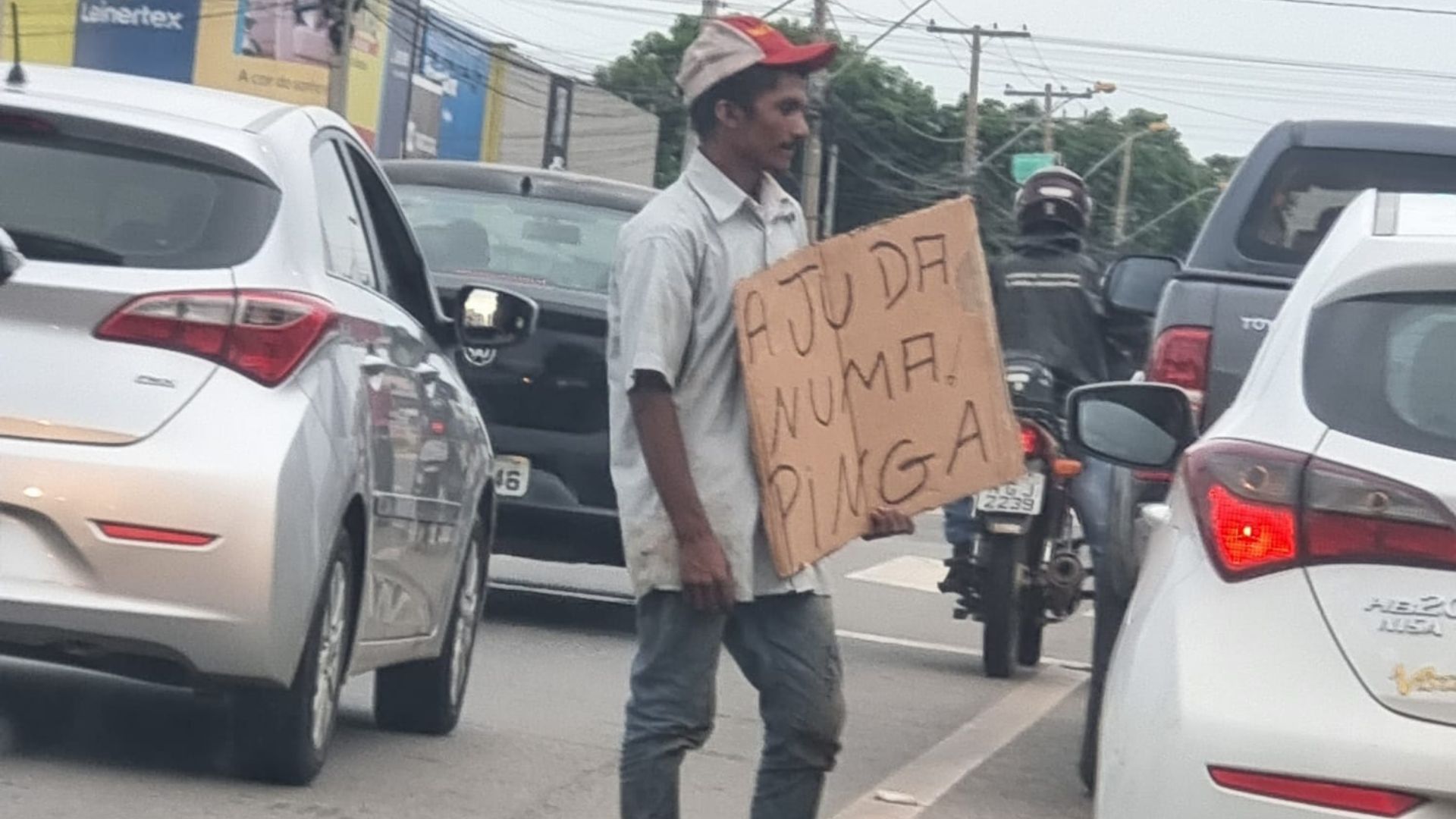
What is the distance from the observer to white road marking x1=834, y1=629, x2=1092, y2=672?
12.3 m

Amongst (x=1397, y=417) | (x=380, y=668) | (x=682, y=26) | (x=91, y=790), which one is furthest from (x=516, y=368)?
(x=682, y=26)

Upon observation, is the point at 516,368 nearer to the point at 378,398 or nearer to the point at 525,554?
the point at 525,554

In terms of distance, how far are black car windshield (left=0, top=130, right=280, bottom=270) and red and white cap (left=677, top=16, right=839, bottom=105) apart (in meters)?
1.72

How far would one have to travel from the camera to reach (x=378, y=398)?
7.19 m

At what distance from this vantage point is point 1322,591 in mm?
3953

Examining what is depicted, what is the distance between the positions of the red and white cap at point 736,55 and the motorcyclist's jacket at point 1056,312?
18.4 ft

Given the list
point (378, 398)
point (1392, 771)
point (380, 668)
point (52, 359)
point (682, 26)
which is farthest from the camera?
point (682, 26)

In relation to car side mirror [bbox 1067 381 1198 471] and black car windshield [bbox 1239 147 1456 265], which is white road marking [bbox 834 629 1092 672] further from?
car side mirror [bbox 1067 381 1198 471]

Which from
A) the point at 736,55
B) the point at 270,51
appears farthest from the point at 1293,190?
the point at 270,51

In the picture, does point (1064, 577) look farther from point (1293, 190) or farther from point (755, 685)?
point (755, 685)

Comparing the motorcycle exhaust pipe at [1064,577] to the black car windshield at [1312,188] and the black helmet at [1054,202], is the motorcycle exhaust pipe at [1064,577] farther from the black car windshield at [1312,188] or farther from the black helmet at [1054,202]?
the black car windshield at [1312,188]

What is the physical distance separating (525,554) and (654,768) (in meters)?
6.08

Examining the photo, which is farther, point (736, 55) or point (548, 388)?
point (548, 388)

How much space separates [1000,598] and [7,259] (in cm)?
533
